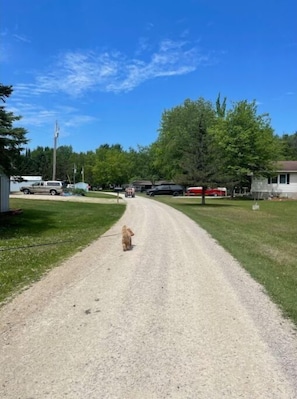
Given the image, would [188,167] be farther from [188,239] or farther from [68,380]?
[68,380]

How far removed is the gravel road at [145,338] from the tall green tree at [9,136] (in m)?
8.62

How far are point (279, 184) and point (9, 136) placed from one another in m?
42.6

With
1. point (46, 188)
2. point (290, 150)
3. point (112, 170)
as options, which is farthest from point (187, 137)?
point (290, 150)

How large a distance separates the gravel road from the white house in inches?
1794

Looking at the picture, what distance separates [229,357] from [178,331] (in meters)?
0.86

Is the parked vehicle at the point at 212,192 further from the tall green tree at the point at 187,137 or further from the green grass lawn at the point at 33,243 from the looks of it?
the green grass lawn at the point at 33,243

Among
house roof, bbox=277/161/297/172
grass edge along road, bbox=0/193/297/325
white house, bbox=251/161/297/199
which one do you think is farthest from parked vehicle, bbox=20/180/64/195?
grass edge along road, bbox=0/193/297/325

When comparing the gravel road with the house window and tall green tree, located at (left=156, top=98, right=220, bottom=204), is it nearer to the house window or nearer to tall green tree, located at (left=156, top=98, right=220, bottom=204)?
tall green tree, located at (left=156, top=98, right=220, bottom=204)

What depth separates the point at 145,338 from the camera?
15.0 ft

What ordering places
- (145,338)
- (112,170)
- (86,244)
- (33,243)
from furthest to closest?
1. (112,170)
2. (33,243)
3. (86,244)
4. (145,338)

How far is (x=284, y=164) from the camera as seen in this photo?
53438 millimetres

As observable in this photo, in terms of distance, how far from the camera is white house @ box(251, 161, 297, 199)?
50500 mm

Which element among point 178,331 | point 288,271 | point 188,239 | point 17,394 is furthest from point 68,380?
Answer: point 188,239

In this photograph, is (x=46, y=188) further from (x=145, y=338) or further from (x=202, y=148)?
(x=145, y=338)
